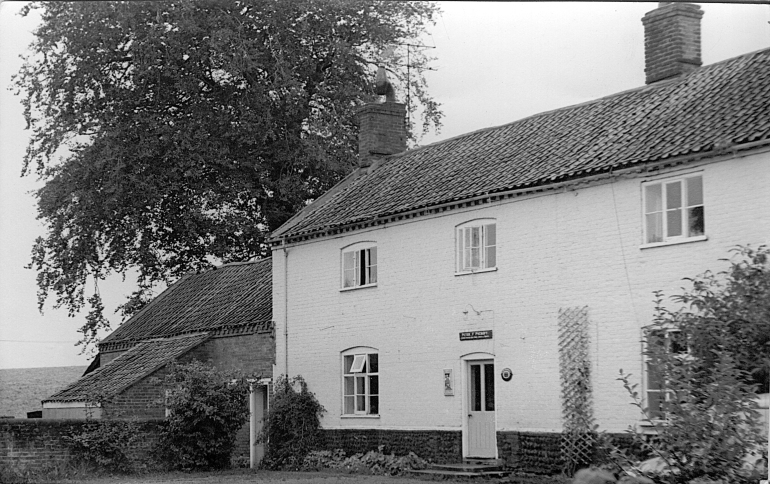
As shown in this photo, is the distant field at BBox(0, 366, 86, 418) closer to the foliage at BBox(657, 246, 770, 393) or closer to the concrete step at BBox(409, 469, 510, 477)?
the concrete step at BBox(409, 469, 510, 477)

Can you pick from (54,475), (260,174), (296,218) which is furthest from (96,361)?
(54,475)

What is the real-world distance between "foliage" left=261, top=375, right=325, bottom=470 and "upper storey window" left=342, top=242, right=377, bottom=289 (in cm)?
323

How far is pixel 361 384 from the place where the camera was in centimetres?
2827

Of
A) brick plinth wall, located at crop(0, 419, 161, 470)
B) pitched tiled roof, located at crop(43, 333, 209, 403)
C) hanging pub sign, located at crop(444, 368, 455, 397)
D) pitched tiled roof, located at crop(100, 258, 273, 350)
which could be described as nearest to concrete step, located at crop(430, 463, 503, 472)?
hanging pub sign, located at crop(444, 368, 455, 397)

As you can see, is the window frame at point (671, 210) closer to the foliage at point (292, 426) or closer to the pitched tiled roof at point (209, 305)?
the foliage at point (292, 426)

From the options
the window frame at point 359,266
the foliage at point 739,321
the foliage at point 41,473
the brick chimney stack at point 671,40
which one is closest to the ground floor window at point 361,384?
the window frame at point 359,266

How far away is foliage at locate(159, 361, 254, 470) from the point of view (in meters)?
27.7

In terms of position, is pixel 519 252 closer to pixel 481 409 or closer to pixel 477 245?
pixel 477 245

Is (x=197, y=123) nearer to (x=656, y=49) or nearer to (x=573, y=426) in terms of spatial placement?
(x=656, y=49)

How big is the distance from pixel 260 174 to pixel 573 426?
20.0 metres

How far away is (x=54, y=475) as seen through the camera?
2531 centimetres

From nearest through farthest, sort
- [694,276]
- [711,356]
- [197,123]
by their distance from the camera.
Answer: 1. [711,356]
2. [694,276]
3. [197,123]

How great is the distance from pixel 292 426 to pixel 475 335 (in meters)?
7.02

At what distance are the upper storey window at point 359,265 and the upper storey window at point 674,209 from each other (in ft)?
27.8
